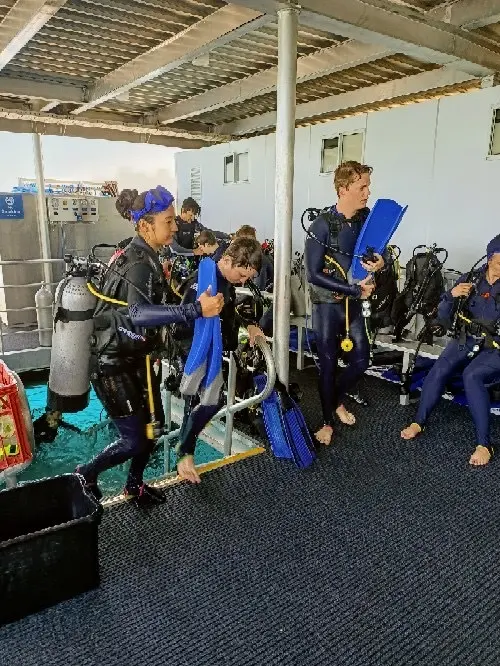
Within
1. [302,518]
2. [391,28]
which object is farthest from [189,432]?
[391,28]

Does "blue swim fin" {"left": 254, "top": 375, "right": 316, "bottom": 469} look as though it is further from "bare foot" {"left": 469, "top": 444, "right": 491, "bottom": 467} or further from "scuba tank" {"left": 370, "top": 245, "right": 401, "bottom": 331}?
"scuba tank" {"left": 370, "top": 245, "right": 401, "bottom": 331}

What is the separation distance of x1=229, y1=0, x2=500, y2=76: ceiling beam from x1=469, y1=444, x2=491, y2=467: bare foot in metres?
2.93

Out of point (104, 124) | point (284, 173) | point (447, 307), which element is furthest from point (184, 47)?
point (104, 124)

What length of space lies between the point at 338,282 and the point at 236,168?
203 inches

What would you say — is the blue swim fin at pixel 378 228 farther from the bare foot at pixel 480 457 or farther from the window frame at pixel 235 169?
the window frame at pixel 235 169

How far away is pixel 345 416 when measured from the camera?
144 inches

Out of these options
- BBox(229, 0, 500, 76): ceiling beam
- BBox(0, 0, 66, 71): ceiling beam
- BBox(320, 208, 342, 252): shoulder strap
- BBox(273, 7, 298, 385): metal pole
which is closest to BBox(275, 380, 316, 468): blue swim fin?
BBox(273, 7, 298, 385): metal pole

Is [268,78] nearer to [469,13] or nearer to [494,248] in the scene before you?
[469,13]

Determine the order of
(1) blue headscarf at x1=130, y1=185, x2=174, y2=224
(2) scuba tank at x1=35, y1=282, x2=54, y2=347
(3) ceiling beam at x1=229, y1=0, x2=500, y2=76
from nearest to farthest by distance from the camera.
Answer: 1. (1) blue headscarf at x1=130, y1=185, x2=174, y2=224
2. (3) ceiling beam at x1=229, y1=0, x2=500, y2=76
3. (2) scuba tank at x1=35, y1=282, x2=54, y2=347

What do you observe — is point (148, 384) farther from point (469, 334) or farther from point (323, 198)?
point (323, 198)

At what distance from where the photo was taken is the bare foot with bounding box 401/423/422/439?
3.40 meters

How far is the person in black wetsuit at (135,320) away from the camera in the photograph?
2.16 m

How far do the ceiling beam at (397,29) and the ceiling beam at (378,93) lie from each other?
2.31ft

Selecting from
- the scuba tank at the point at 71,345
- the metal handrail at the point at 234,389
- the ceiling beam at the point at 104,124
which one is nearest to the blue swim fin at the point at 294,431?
the metal handrail at the point at 234,389
